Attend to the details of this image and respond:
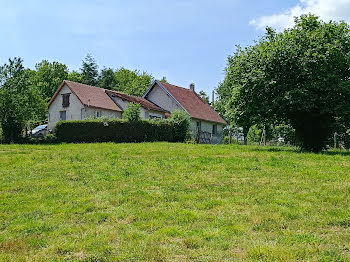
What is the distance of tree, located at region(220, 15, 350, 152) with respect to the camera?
1738 cm

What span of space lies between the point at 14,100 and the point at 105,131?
9548 mm

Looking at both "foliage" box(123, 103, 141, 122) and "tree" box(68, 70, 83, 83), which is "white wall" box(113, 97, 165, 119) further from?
"tree" box(68, 70, 83, 83)

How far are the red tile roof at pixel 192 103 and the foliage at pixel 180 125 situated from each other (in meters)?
8.30

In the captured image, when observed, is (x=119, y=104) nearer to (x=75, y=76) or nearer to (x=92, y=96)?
(x=92, y=96)

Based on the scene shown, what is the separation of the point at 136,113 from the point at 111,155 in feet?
39.8

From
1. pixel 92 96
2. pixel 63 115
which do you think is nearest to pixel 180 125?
pixel 92 96

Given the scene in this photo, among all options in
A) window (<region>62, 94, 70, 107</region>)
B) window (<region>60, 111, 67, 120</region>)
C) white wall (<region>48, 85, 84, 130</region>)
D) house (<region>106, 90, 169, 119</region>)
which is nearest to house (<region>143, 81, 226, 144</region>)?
house (<region>106, 90, 169, 119</region>)

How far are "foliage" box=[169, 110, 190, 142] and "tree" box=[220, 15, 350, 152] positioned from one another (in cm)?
882

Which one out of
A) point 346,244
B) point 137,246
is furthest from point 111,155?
point 346,244

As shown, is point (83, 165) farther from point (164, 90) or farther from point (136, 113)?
point (164, 90)

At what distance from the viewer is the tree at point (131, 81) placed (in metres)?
61.6

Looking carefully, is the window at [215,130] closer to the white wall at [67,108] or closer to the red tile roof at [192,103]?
the red tile roof at [192,103]

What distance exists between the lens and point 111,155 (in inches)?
603

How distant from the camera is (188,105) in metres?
39.5
